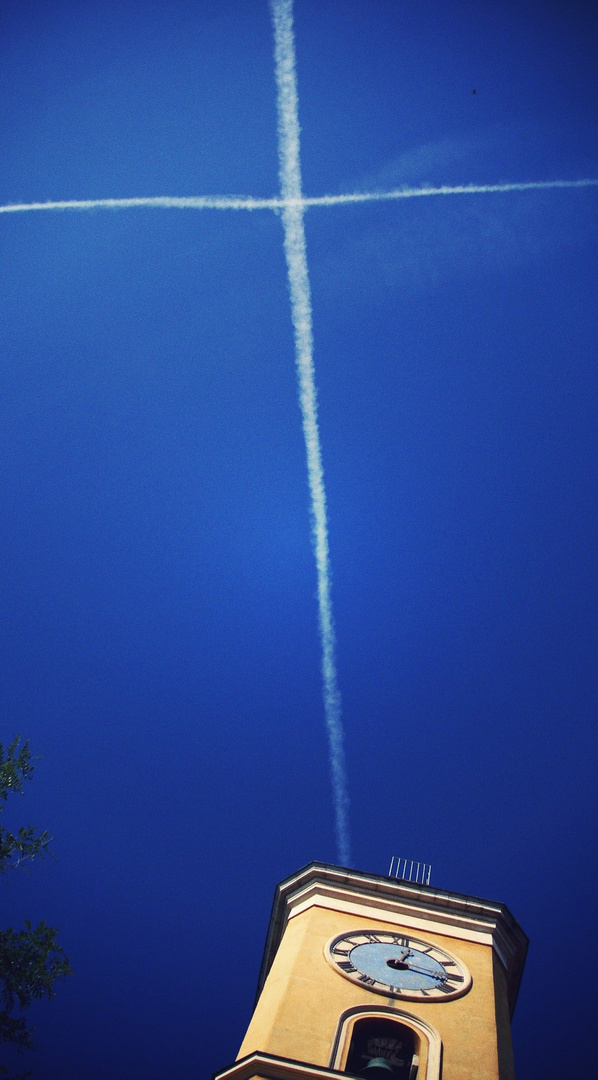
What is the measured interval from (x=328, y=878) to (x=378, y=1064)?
609 cm

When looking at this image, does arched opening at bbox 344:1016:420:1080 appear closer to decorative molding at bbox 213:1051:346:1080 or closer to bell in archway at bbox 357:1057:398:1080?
bell in archway at bbox 357:1057:398:1080

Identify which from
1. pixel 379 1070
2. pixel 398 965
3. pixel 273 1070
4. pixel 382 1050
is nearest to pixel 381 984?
pixel 398 965

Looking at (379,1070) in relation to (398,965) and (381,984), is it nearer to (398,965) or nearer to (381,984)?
(381,984)

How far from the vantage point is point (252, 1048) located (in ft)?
47.0

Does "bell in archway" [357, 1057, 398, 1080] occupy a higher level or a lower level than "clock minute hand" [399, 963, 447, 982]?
lower

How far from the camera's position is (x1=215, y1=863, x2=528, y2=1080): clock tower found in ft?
46.4

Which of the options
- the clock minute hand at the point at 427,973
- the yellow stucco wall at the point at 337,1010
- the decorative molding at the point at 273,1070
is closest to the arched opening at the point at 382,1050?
the yellow stucco wall at the point at 337,1010

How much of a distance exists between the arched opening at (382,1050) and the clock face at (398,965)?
2.26 ft

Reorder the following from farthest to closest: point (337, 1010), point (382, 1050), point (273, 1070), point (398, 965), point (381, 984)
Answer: point (398, 965), point (381, 984), point (337, 1010), point (382, 1050), point (273, 1070)

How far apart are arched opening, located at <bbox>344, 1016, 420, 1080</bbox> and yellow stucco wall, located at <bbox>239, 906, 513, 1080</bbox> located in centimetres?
35

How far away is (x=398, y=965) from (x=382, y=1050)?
2170mm

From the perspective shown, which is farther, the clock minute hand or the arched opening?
the clock minute hand

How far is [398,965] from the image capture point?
55.1 feet

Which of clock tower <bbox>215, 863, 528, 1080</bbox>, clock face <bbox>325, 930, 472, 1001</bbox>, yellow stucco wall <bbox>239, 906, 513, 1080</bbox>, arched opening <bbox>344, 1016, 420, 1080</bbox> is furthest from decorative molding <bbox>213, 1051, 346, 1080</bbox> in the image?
clock face <bbox>325, 930, 472, 1001</bbox>
